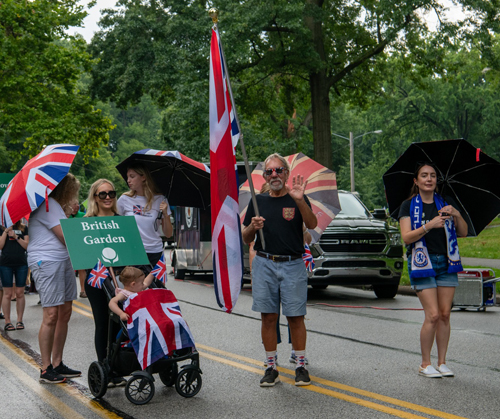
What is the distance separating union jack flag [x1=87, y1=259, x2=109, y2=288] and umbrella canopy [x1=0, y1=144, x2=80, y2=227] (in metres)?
0.80

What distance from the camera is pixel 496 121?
174 ft

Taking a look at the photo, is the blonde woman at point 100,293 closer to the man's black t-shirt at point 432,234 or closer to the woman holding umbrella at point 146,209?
the woman holding umbrella at point 146,209

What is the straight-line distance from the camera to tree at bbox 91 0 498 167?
71.2 ft

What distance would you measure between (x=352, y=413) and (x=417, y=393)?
2.65ft

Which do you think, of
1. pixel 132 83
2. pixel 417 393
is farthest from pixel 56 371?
pixel 132 83

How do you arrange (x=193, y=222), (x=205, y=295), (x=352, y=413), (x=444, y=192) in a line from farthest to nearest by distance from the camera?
1. (x=193, y=222)
2. (x=205, y=295)
3. (x=444, y=192)
4. (x=352, y=413)

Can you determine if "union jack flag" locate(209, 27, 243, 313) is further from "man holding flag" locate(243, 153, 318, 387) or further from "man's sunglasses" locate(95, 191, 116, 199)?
"man's sunglasses" locate(95, 191, 116, 199)

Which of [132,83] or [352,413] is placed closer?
[352,413]

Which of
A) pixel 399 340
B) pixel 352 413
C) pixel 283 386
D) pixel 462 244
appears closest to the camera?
pixel 352 413

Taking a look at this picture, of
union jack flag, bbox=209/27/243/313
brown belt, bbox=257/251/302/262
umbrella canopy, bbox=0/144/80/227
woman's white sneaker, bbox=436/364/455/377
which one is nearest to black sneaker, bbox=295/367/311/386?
union jack flag, bbox=209/27/243/313

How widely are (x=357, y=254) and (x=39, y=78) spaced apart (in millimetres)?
20205

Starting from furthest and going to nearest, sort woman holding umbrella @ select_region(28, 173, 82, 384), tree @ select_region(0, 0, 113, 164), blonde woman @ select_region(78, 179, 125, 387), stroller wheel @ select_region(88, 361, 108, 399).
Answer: tree @ select_region(0, 0, 113, 164) → woman holding umbrella @ select_region(28, 173, 82, 384) → blonde woman @ select_region(78, 179, 125, 387) → stroller wheel @ select_region(88, 361, 108, 399)

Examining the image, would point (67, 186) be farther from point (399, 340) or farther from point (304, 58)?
point (304, 58)

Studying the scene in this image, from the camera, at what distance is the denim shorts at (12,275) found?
34.0ft
